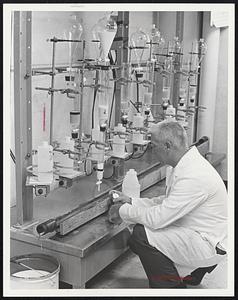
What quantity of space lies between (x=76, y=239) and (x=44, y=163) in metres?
0.41

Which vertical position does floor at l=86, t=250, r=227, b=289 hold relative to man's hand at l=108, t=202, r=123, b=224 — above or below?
below

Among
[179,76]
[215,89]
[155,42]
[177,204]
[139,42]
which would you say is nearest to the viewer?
[177,204]

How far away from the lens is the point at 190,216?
236cm

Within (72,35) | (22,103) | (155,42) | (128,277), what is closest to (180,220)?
(128,277)

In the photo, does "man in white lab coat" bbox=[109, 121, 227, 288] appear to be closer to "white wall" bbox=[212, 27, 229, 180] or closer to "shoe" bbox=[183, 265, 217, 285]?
→ "shoe" bbox=[183, 265, 217, 285]

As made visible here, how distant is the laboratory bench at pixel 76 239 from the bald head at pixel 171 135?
1.84 feet

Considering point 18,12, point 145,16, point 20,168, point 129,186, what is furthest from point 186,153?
point 145,16

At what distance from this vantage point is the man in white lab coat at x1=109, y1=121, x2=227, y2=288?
229cm

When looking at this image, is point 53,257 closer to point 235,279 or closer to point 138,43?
point 235,279

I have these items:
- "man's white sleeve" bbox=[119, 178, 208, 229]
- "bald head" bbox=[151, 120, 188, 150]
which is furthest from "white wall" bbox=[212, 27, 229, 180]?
"man's white sleeve" bbox=[119, 178, 208, 229]

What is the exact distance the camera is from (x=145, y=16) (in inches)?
152

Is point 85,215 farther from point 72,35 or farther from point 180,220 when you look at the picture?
point 72,35

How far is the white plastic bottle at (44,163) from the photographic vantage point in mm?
2408

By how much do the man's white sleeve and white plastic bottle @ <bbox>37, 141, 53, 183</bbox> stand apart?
52 centimetres
